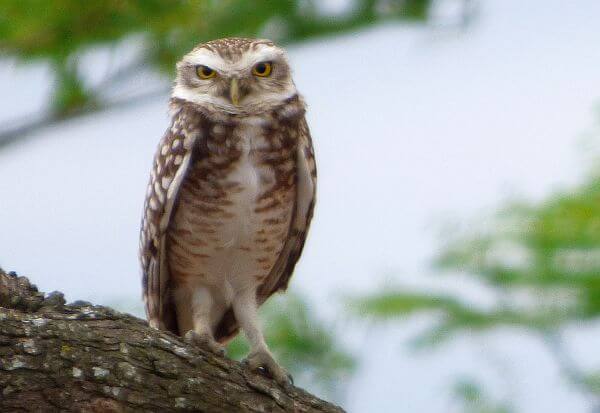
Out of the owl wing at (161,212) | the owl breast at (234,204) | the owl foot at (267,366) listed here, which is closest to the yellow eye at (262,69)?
the owl breast at (234,204)

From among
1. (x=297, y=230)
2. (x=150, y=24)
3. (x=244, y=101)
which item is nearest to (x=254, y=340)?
(x=297, y=230)

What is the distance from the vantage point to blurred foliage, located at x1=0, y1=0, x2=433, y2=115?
6.20m

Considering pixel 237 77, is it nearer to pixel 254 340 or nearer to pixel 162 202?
pixel 162 202

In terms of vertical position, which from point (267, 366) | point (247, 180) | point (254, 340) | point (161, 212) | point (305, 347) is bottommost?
point (267, 366)

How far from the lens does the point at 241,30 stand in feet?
21.6

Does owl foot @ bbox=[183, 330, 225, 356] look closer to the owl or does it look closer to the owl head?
the owl

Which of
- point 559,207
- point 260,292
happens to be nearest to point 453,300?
point 559,207

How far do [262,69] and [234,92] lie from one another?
0.21 meters

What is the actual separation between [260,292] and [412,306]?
306 cm

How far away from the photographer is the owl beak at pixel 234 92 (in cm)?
402

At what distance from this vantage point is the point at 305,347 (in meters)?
7.19

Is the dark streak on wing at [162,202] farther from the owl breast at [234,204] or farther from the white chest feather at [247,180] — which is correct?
the white chest feather at [247,180]

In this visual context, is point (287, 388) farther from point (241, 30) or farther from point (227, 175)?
point (241, 30)

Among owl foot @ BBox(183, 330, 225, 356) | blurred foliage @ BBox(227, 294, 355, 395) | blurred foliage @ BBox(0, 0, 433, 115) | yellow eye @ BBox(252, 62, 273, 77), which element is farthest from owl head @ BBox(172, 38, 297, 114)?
blurred foliage @ BBox(227, 294, 355, 395)
